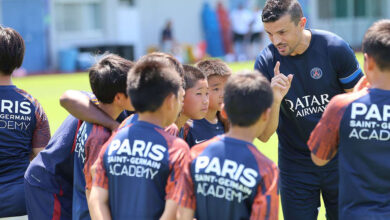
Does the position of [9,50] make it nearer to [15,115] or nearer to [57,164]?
[15,115]

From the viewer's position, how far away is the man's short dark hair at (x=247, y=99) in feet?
10.2

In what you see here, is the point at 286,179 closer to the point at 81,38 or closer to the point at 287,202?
the point at 287,202

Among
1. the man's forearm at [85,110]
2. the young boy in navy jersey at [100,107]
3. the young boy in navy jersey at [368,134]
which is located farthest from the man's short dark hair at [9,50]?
the young boy in navy jersey at [368,134]

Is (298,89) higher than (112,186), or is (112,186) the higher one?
(298,89)

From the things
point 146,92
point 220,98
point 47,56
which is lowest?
point 47,56

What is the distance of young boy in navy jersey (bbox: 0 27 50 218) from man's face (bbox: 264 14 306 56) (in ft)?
6.13

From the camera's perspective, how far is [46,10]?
2828 cm

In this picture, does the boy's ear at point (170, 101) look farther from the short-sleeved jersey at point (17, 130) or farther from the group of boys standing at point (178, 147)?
the short-sleeved jersey at point (17, 130)

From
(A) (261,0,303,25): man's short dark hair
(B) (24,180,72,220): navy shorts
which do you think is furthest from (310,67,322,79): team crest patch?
(B) (24,180,72,220): navy shorts

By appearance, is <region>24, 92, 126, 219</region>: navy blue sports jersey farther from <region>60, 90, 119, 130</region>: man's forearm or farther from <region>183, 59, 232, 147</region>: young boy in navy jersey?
<region>183, 59, 232, 147</region>: young boy in navy jersey

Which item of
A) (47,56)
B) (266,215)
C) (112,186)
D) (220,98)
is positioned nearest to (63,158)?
(112,186)

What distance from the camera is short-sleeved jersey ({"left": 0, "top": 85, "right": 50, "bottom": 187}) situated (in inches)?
172

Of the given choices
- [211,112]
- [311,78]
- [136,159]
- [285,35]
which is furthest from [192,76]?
[136,159]

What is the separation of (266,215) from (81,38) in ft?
91.5
